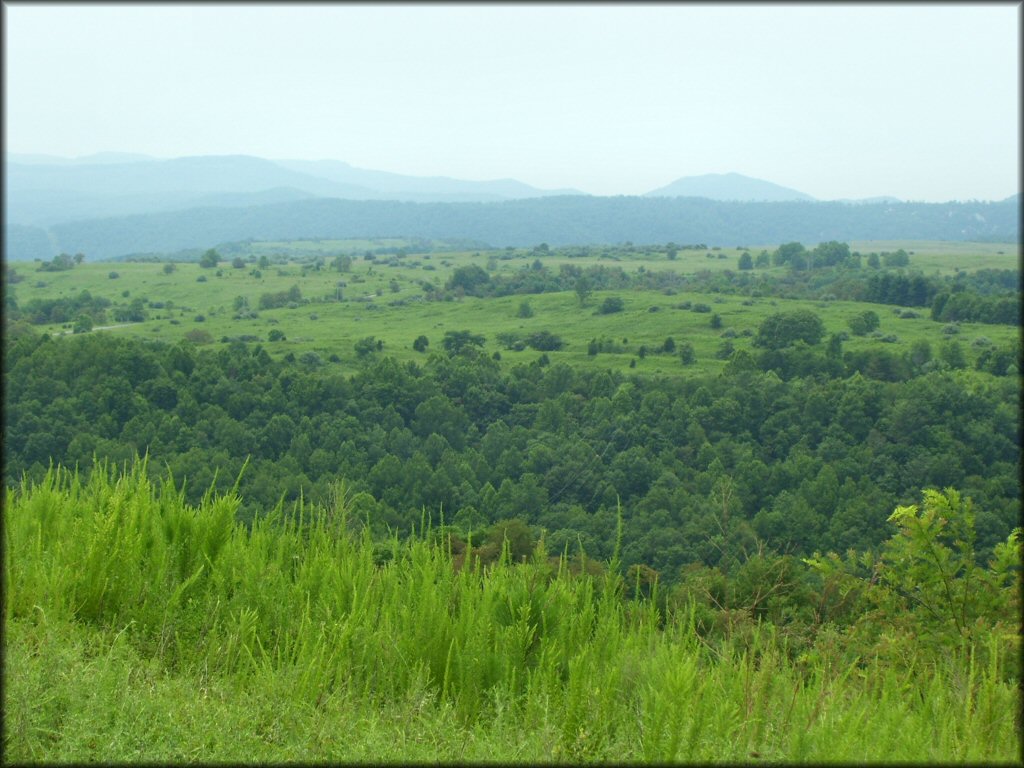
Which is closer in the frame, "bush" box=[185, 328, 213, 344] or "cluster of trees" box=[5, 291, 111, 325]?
"bush" box=[185, 328, 213, 344]

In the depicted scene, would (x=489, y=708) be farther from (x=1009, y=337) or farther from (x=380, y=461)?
(x=1009, y=337)

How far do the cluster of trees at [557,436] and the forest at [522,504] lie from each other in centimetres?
22

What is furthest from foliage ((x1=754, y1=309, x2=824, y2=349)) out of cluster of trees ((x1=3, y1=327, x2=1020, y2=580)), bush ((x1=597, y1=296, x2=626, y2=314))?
bush ((x1=597, y1=296, x2=626, y2=314))

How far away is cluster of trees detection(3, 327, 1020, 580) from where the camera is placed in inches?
1495

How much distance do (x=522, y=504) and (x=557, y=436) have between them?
27.4 ft

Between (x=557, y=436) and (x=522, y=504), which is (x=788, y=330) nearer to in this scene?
(x=557, y=436)

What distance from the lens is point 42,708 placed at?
2615 millimetres

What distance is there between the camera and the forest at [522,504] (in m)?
2.86

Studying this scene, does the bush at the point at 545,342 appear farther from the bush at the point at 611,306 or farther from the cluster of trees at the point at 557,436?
the cluster of trees at the point at 557,436

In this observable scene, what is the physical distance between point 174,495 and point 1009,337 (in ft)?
201

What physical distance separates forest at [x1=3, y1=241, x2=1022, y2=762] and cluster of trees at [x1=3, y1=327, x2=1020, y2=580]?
22 centimetres

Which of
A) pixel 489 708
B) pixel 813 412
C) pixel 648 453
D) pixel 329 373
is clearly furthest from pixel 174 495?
pixel 329 373

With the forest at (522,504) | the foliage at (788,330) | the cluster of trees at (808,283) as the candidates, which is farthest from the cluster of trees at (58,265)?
the foliage at (788,330)

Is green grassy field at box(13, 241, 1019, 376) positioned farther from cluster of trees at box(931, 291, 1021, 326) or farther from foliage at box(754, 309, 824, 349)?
foliage at box(754, 309, 824, 349)
